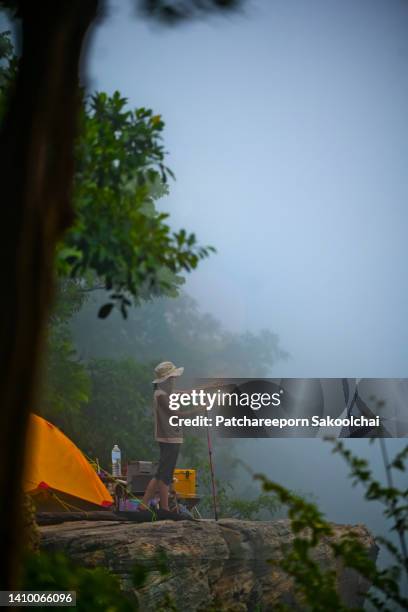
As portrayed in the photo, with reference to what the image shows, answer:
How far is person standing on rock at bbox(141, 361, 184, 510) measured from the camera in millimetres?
7418

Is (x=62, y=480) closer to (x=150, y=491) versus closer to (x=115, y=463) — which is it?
(x=150, y=491)

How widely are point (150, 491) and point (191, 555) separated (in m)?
0.90

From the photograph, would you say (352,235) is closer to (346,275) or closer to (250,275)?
(346,275)

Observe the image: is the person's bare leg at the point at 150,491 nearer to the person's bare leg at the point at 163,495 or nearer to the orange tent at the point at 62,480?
the person's bare leg at the point at 163,495

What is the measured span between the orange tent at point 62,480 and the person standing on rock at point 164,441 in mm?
797

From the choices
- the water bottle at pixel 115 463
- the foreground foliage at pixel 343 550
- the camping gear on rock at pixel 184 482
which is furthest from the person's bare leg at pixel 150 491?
the foreground foliage at pixel 343 550

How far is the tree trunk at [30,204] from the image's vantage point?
1.57 m

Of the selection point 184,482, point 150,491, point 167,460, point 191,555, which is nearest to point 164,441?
point 167,460

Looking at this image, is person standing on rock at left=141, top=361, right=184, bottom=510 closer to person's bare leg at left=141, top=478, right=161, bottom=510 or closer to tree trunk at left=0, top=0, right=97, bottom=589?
person's bare leg at left=141, top=478, right=161, bottom=510

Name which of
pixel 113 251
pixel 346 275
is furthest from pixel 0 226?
pixel 346 275

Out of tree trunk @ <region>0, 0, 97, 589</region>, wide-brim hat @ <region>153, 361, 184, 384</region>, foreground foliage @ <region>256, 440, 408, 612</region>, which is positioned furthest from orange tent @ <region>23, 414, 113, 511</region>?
tree trunk @ <region>0, 0, 97, 589</region>

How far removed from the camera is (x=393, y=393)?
34.6 ft

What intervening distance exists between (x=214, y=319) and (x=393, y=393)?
3251 cm

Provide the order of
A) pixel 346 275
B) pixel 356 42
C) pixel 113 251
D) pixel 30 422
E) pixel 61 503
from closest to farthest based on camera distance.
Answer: pixel 30 422, pixel 113 251, pixel 61 503, pixel 356 42, pixel 346 275
